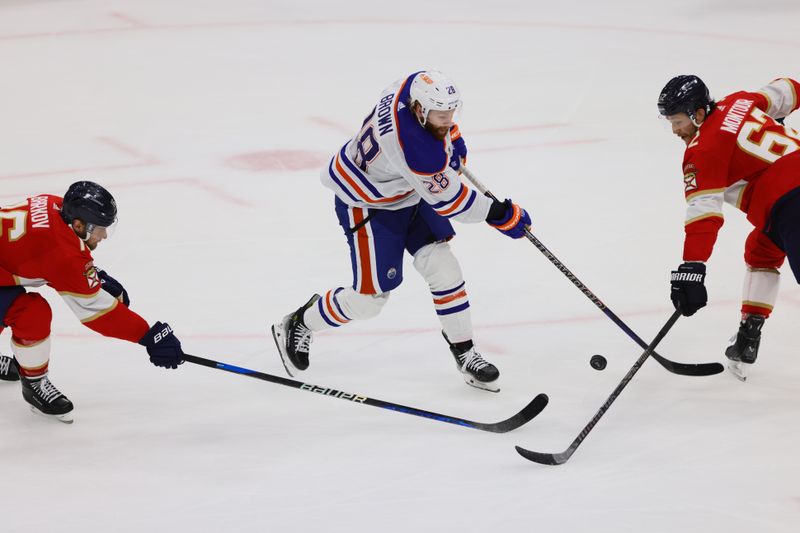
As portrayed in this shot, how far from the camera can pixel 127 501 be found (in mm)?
2932

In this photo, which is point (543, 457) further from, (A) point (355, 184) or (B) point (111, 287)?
(B) point (111, 287)

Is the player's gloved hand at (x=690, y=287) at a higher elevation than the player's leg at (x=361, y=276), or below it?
higher

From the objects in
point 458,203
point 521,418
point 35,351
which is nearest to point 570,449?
point 521,418

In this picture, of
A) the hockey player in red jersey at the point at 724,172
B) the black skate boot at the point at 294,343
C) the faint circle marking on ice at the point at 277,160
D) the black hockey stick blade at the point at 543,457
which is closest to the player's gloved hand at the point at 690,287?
the hockey player in red jersey at the point at 724,172

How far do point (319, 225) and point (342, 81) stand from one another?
2284 millimetres

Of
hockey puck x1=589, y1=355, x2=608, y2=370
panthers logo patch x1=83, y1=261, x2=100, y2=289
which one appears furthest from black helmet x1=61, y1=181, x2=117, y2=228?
hockey puck x1=589, y1=355, x2=608, y2=370

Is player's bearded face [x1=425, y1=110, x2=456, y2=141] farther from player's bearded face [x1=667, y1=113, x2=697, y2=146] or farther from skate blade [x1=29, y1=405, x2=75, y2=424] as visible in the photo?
skate blade [x1=29, y1=405, x2=75, y2=424]

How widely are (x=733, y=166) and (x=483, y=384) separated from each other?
1.11m

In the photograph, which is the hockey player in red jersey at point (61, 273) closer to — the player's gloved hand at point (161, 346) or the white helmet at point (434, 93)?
the player's gloved hand at point (161, 346)

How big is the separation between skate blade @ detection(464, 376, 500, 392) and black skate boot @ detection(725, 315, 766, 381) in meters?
0.84

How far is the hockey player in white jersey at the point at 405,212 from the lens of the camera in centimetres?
320

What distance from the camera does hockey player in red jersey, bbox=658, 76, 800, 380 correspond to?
326 cm

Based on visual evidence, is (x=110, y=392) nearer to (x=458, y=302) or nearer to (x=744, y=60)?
(x=458, y=302)

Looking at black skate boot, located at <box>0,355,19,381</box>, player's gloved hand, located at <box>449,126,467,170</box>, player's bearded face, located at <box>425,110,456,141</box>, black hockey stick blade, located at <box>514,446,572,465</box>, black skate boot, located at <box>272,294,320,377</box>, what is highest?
player's bearded face, located at <box>425,110,456,141</box>
